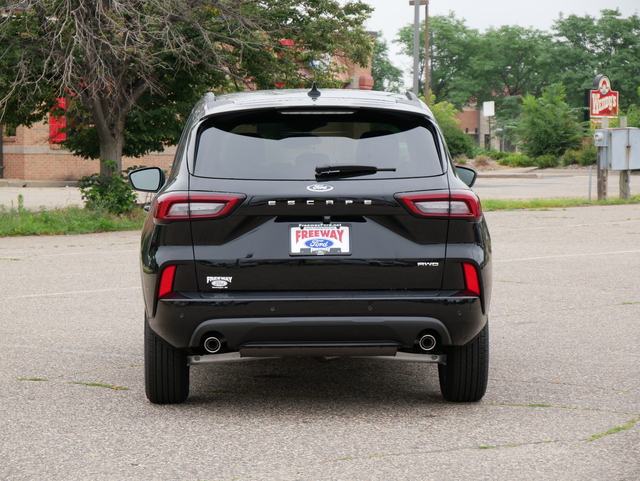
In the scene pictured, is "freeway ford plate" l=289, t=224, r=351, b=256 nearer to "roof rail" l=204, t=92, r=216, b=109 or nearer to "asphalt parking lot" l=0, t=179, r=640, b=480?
"asphalt parking lot" l=0, t=179, r=640, b=480

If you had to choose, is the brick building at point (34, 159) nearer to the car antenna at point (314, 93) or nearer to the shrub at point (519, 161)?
the shrub at point (519, 161)

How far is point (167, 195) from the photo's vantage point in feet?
16.3

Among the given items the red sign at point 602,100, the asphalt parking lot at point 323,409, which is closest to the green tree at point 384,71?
the red sign at point 602,100

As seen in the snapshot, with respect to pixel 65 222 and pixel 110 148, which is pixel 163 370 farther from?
pixel 110 148

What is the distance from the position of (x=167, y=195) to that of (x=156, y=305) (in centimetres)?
57

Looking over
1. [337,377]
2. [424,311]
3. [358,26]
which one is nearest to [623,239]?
[358,26]

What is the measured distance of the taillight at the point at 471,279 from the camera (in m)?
4.97

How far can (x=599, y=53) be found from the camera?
82438 millimetres

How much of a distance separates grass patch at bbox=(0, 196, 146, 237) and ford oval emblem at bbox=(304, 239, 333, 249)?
13458 mm

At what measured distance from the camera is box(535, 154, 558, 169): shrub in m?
48.9

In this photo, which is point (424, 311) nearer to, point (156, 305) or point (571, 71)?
point (156, 305)

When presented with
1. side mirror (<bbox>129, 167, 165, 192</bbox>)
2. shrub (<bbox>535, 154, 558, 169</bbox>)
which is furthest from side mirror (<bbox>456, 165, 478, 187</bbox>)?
shrub (<bbox>535, 154, 558, 169</bbox>)

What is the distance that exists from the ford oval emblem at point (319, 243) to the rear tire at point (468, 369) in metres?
0.99

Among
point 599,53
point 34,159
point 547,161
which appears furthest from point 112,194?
point 599,53
